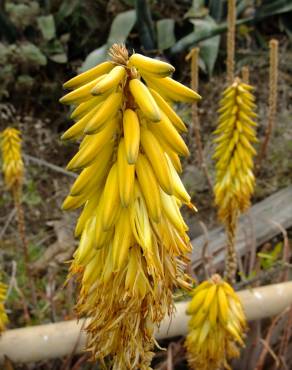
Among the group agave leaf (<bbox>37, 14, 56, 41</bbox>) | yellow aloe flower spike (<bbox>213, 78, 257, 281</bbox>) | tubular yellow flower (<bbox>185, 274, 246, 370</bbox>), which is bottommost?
tubular yellow flower (<bbox>185, 274, 246, 370</bbox>)

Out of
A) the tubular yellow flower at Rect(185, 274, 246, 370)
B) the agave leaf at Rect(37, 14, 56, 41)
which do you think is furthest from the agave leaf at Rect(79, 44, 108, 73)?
the tubular yellow flower at Rect(185, 274, 246, 370)

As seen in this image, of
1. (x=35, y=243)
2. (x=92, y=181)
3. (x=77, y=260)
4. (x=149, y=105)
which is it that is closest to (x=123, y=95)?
(x=149, y=105)

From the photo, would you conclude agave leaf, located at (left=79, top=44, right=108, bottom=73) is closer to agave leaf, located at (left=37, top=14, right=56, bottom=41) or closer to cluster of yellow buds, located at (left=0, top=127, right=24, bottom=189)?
agave leaf, located at (left=37, top=14, right=56, bottom=41)

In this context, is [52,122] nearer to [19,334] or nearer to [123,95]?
[19,334]

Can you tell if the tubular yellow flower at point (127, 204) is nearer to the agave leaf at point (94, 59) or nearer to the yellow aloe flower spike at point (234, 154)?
the yellow aloe flower spike at point (234, 154)

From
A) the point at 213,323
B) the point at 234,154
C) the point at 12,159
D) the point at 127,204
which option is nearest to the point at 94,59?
the point at 12,159

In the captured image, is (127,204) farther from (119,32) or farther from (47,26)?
(47,26)
